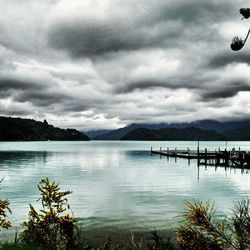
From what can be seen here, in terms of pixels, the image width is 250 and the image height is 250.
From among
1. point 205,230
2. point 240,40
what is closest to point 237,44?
point 240,40

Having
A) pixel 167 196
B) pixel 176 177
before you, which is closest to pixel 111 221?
pixel 167 196

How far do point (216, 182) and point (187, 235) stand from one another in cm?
4898

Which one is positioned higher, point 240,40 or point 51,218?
point 240,40

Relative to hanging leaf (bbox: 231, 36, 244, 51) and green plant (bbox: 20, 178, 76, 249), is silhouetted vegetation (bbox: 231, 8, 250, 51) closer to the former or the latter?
hanging leaf (bbox: 231, 36, 244, 51)

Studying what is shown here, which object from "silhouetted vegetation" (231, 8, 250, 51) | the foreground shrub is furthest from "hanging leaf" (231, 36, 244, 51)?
the foreground shrub

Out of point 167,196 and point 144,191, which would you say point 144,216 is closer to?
point 167,196

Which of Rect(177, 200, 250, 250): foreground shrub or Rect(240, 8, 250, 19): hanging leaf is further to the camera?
Rect(240, 8, 250, 19): hanging leaf

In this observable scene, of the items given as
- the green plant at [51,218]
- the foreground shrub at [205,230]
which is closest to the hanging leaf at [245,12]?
the foreground shrub at [205,230]

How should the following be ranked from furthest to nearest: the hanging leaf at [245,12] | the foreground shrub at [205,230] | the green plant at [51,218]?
the green plant at [51,218], the hanging leaf at [245,12], the foreground shrub at [205,230]

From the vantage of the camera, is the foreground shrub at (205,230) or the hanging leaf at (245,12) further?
the hanging leaf at (245,12)

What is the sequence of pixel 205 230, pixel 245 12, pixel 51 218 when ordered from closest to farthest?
pixel 205 230 → pixel 245 12 → pixel 51 218

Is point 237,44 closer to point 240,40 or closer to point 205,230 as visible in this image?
point 240,40

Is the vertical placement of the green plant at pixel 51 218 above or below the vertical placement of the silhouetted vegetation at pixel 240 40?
below

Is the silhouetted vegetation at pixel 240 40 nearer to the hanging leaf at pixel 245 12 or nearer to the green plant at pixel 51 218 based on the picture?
the hanging leaf at pixel 245 12
